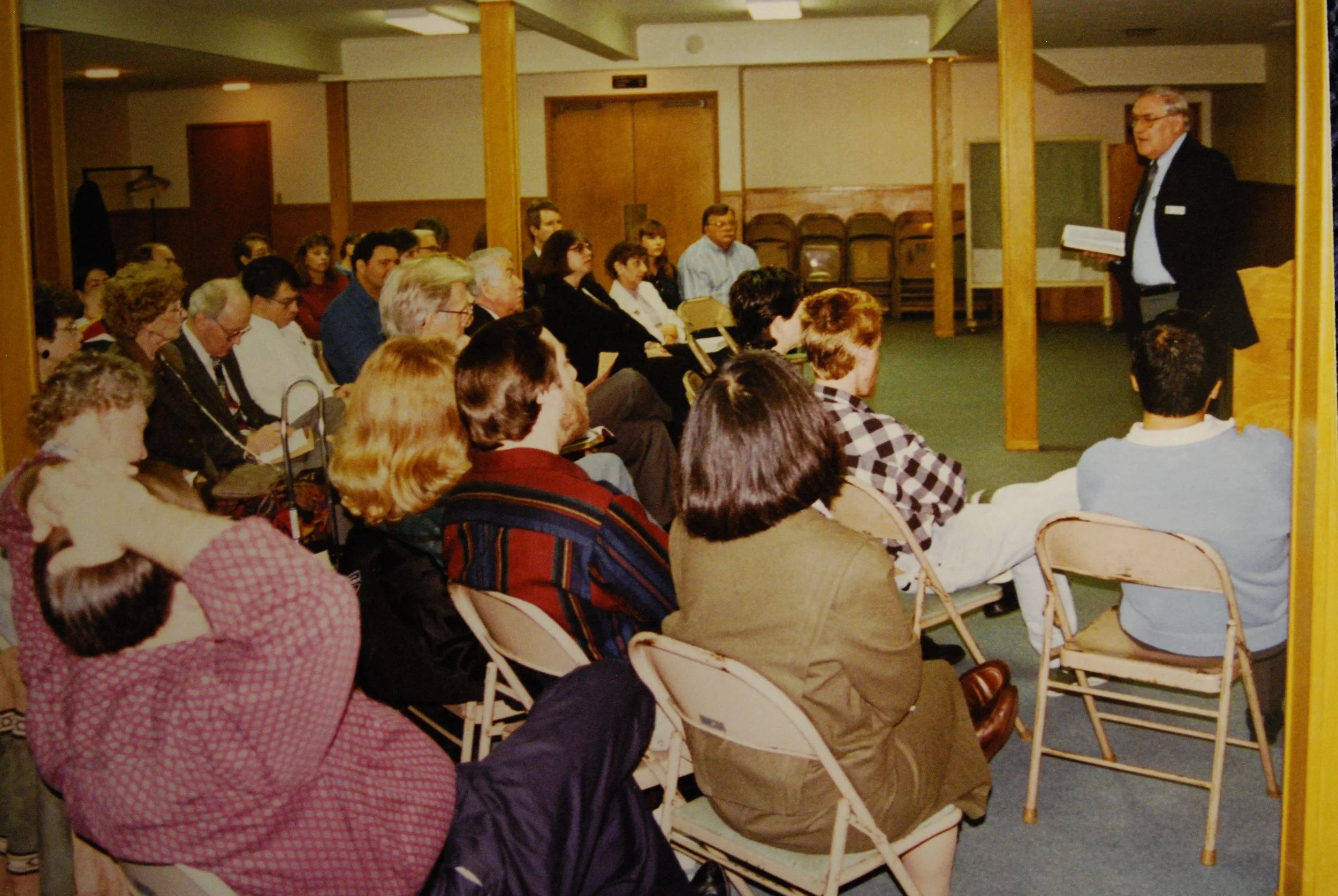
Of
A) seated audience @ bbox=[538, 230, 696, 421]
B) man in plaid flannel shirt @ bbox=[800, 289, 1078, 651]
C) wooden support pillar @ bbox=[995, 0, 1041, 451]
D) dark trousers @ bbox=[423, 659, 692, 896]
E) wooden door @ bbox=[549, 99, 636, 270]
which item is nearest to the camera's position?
dark trousers @ bbox=[423, 659, 692, 896]

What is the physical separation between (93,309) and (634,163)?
795 cm

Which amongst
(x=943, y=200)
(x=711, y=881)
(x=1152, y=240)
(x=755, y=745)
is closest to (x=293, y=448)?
(x=711, y=881)

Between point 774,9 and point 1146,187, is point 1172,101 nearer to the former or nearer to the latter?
point 1146,187

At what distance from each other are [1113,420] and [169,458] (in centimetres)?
542

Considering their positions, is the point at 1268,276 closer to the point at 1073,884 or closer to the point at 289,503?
the point at 1073,884

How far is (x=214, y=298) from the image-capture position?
4312mm

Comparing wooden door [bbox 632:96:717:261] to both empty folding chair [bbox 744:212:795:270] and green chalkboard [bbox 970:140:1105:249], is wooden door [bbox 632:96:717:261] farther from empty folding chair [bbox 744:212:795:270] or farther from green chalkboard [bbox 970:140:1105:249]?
green chalkboard [bbox 970:140:1105:249]

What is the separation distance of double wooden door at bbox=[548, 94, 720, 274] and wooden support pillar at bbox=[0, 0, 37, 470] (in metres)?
10.9

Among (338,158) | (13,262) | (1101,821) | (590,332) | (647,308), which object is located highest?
(338,158)

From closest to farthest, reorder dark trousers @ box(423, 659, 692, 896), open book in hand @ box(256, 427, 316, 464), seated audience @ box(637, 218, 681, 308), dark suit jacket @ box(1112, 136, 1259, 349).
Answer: dark trousers @ box(423, 659, 692, 896) < open book in hand @ box(256, 427, 316, 464) < dark suit jacket @ box(1112, 136, 1259, 349) < seated audience @ box(637, 218, 681, 308)

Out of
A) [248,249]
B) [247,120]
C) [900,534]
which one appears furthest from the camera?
[247,120]

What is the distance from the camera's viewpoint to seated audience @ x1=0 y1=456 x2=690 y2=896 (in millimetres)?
1423

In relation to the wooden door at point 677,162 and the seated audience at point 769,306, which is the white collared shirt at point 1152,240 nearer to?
the seated audience at point 769,306

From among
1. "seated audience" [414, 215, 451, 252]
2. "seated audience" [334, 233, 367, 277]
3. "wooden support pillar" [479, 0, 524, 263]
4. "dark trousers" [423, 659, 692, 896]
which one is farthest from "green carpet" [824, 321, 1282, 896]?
"seated audience" [334, 233, 367, 277]
